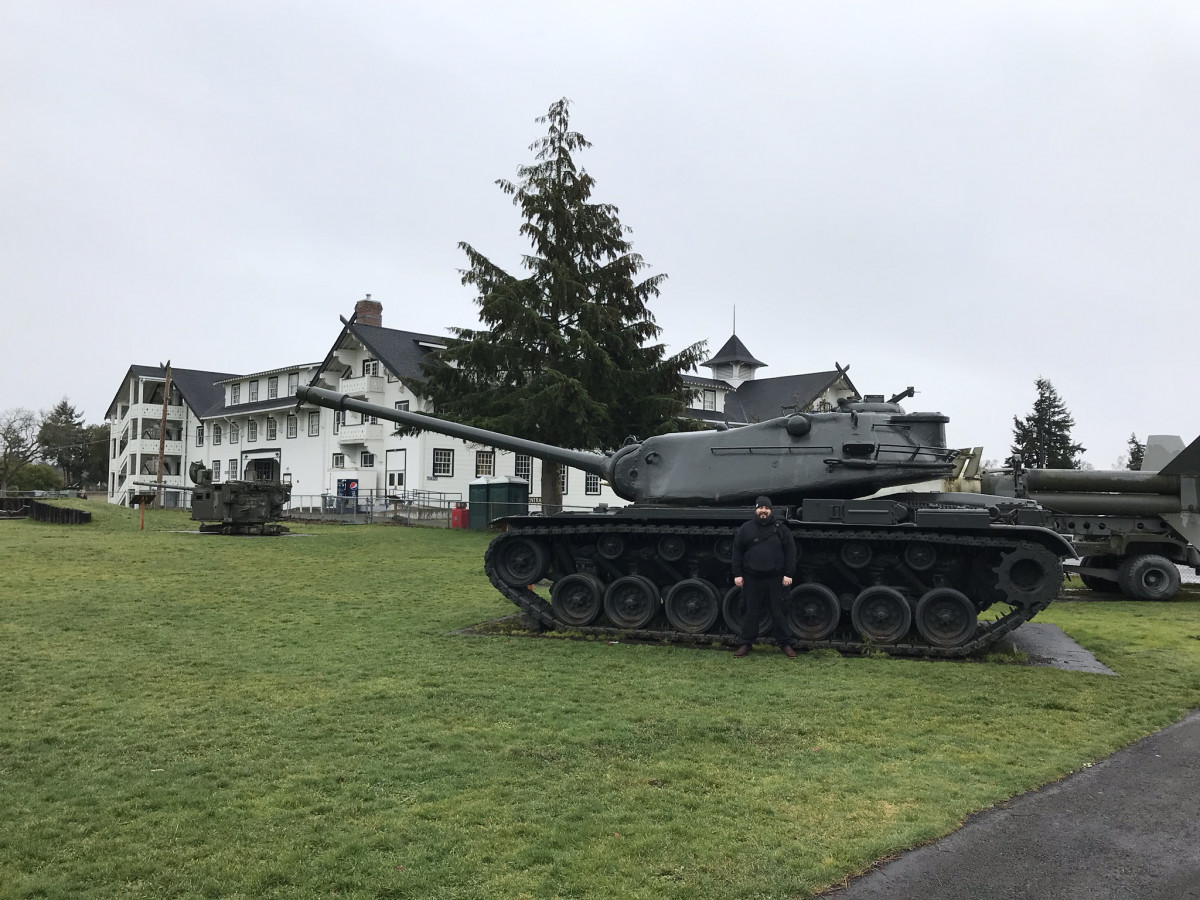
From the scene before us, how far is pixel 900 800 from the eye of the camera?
17.0 ft

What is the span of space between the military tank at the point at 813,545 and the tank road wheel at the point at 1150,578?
7571 millimetres

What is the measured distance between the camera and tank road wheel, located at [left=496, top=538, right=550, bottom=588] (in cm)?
1132

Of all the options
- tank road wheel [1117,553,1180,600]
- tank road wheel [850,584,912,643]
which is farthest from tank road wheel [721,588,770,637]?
tank road wheel [1117,553,1180,600]

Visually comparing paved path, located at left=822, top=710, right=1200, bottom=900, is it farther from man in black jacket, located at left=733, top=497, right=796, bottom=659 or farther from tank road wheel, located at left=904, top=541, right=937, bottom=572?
tank road wheel, located at left=904, top=541, right=937, bottom=572

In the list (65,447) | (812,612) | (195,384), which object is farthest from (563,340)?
(65,447)

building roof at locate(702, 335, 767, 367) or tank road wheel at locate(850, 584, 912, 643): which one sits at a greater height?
building roof at locate(702, 335, 767, 367)

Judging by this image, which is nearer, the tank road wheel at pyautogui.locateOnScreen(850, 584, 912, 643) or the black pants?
the black pants

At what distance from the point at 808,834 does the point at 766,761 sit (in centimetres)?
124

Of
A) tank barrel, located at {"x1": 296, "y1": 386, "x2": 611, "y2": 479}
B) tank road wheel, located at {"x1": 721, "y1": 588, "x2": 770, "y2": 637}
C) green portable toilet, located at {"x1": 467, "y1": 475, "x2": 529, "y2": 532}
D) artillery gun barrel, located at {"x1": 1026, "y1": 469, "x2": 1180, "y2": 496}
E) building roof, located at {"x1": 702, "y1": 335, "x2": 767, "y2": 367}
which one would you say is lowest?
tank road wheel, located at {"x1": 721, "y1": 588, "x2": 770, "y2": 637}

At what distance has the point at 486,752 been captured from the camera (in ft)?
19.7

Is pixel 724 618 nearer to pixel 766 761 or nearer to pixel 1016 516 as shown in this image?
pixel 1016 516

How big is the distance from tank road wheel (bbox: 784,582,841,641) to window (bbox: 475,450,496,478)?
104 ft

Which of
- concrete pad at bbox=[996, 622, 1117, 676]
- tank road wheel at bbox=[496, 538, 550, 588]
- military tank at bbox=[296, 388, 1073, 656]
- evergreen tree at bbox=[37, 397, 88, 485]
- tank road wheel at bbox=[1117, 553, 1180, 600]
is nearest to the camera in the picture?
concrete pad at bbox=[996, 622, 1117, 676]

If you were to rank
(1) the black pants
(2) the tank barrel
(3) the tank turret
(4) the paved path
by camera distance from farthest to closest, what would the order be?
(2) the tank barrel → (3) the tank turret → (1) the black pants → (4) the paved path
